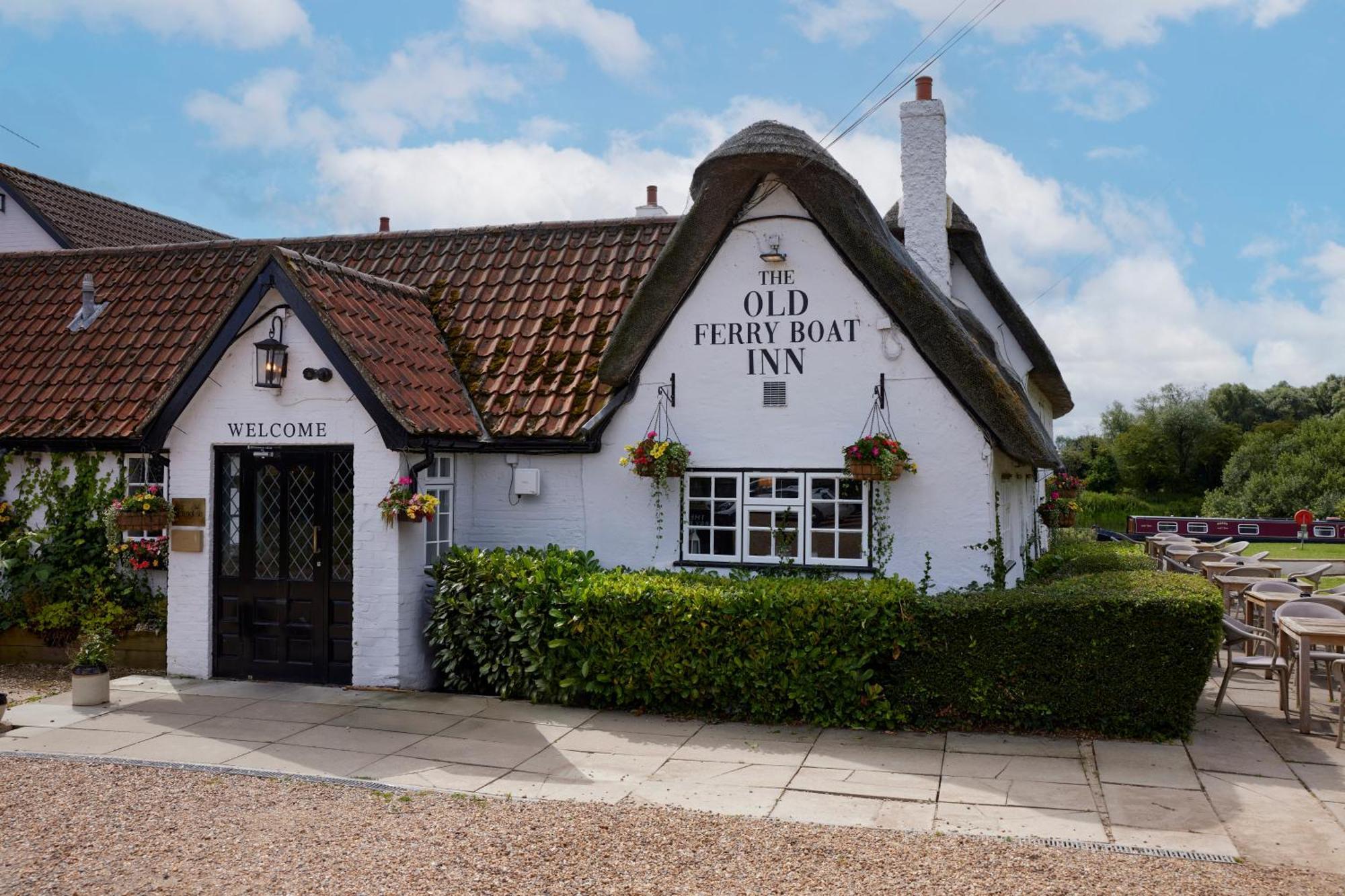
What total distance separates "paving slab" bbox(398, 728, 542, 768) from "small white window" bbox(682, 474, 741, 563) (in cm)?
325

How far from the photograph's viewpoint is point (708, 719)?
9.31m

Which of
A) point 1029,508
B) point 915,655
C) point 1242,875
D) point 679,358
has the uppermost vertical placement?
point 679,358

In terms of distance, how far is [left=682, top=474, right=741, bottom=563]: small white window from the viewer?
11.0 m

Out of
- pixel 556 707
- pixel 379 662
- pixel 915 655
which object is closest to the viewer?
pixel 915 655

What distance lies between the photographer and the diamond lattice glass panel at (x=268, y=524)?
10938mm

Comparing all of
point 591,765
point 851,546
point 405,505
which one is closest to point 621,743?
point 591,765

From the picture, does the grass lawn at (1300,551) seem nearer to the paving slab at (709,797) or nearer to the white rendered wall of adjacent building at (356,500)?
the white rendered wall of adjacent building at (356,500)

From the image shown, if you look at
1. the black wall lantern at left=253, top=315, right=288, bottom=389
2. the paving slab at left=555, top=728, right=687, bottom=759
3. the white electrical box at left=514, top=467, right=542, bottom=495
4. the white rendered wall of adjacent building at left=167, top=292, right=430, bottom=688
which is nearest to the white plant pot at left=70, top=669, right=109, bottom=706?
the white rendered wall of adjacent building at left=167, top=292, right=430, bottom=688

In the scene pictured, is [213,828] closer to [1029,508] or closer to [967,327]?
[967,327]

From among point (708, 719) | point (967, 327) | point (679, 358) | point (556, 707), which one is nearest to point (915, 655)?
point (708, 719)

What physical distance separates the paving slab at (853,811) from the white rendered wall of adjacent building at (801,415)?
3674 millimetres

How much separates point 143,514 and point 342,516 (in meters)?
2.06

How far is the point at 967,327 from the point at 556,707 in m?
6.66

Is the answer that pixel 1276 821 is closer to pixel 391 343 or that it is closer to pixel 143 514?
pixel 391 343
